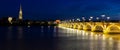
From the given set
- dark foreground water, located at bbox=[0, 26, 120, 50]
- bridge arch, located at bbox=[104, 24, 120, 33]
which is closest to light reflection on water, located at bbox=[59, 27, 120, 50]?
dark foreground water, located at bbox=[0, 26, 120, 50]

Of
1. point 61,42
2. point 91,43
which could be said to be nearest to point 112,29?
point 61,42

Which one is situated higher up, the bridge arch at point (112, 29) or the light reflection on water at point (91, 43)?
the bridge arch at point (112, 29)

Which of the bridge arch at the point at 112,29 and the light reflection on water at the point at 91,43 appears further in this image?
the bridge arch at the point at 112,29

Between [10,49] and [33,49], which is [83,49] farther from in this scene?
[10,49]

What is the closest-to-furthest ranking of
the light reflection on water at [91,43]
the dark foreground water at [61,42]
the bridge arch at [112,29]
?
the light reflection on water at [91,43] < the dark foreground water at [61,42] < the bridge arch at [112,29]

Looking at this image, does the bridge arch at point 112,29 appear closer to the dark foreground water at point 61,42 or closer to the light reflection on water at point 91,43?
the dark foreground water at point 61,42

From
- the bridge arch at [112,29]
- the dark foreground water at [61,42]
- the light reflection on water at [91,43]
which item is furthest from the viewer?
the bridge arch at [112,29]

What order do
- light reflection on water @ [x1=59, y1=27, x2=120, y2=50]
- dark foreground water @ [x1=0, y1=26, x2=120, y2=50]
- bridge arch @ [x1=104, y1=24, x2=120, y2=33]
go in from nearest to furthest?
light reflection on water @ [x1=59, y1=27, x2=120, y2=50] < dark foreground water @ [x1=0, y1=26, x2=120, y2=50] < bridge arch @ [x1=104, y1=24, x2=120, y2=33]

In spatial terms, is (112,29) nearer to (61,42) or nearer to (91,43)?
(61,42)

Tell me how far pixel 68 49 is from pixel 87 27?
7448 centimetres

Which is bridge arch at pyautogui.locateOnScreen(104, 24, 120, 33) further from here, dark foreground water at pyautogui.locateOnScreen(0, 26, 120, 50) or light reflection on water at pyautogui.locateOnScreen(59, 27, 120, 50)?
light reflection on water at pyautogui.locateOnScreen(59, 27, 120, 50)

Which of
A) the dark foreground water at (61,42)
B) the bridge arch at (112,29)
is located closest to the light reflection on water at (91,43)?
the dark foreground water at (61,42)

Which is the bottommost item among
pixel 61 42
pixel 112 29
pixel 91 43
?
pixel 91 43

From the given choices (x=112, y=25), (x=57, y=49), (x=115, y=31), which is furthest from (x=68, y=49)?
(x=115, y=31)
